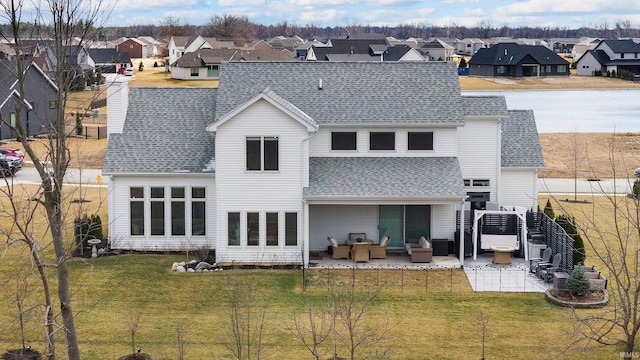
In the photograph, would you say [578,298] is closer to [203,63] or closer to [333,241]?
[333,241]

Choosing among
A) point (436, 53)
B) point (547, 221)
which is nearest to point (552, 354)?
point (547, 221)

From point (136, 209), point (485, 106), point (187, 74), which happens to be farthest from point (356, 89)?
point (187, 74)

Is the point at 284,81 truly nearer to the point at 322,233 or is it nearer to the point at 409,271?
the point at 322,233

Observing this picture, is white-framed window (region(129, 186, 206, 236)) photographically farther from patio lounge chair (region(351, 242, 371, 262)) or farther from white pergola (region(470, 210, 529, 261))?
white pergola (region(470, 210, 529, 261))

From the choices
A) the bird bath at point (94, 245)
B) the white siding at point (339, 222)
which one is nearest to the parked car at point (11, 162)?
the bird bath at point (94, 245)

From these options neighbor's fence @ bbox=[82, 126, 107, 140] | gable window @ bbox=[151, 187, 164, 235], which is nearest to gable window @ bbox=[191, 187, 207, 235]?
gable window @ bbox=[151, 187, 164, 235]

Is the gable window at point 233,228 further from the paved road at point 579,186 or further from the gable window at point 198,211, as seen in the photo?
the paved road at point 579,186
